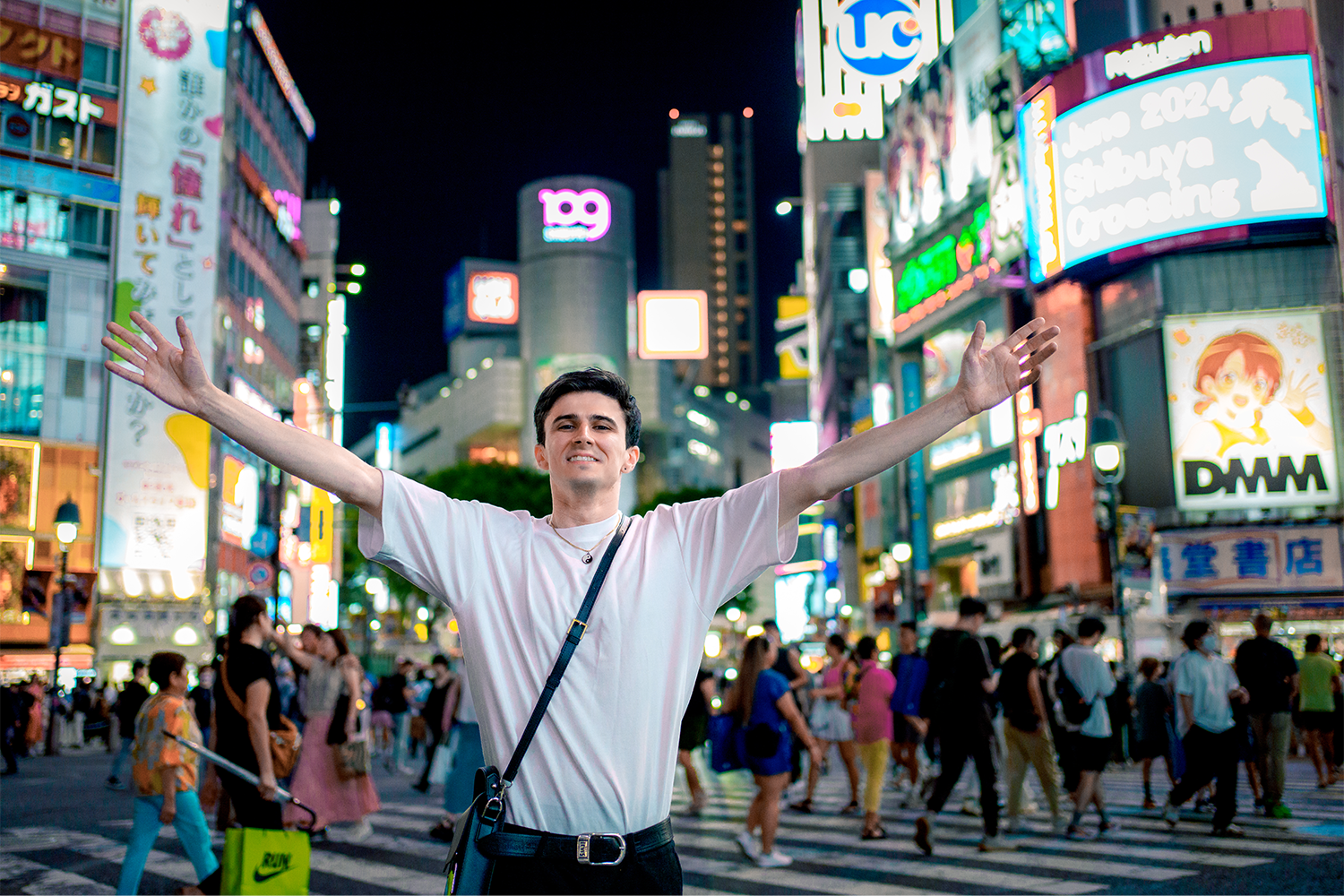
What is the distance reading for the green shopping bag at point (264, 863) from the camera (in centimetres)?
594

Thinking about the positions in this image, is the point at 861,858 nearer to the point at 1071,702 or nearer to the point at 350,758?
the point at 1071,702

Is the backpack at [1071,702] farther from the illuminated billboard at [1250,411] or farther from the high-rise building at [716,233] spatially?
the high-rise building at [716,233]

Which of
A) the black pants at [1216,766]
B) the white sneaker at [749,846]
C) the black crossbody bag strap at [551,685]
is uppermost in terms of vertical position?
the black crossbody bag strap at [551,685]

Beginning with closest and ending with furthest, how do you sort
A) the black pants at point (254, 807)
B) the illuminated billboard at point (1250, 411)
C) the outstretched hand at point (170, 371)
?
the outstretched hand at point (170, 371) → the black pants at point (254, 807) → the illuminated billboard at point (1250, 411)

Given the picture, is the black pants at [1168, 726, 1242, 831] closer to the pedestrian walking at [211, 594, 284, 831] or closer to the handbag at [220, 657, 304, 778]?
the handbag at [220, 657, 304, 778]

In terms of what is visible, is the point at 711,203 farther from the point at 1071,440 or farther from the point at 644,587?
the point at 644,587

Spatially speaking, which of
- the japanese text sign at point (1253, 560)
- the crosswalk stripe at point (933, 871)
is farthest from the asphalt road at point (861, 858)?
the japanese text sign at point (1253, 560)

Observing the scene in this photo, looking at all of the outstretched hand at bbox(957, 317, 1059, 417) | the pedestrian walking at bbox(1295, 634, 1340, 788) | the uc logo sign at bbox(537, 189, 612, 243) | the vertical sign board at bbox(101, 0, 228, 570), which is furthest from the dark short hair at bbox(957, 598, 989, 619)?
the uc logo sign at bbox(537, 189, 612, 243)

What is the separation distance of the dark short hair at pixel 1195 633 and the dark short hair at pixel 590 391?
9.54 metres

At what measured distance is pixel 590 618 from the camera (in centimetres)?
266

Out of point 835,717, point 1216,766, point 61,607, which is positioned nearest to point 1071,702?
point 1216,766

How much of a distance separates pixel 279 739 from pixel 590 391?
22.0ft

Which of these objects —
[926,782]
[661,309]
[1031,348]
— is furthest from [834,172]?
[1031,348]

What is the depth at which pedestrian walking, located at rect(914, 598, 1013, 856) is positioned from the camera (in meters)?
9.49
